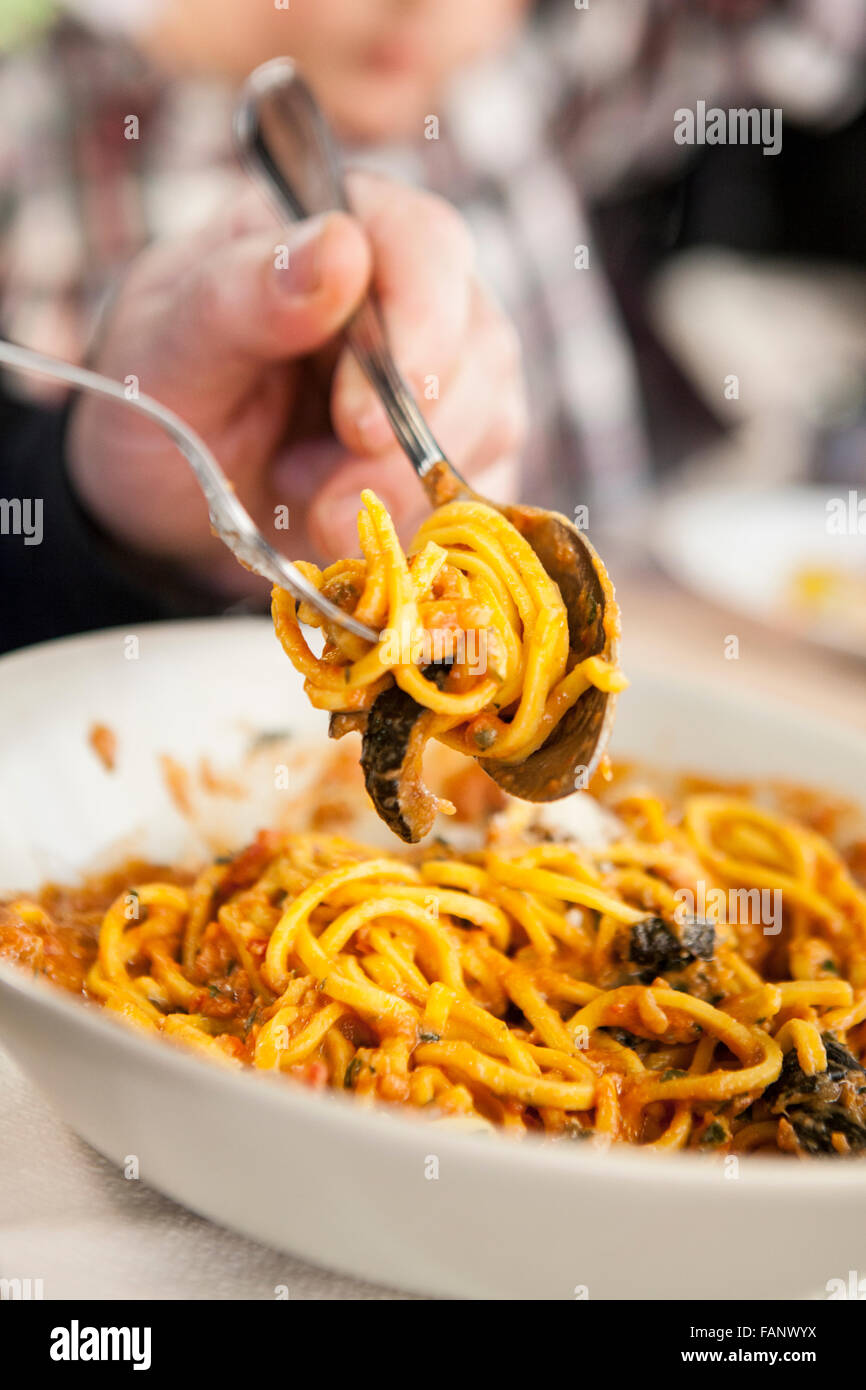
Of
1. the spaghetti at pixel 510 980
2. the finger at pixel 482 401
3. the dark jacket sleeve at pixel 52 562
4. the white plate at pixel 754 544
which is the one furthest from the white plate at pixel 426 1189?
the white plate at pixel 754 544

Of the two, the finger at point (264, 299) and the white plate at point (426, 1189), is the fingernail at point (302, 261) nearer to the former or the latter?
the finger at point (264, 299)

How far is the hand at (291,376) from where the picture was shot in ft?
7.97

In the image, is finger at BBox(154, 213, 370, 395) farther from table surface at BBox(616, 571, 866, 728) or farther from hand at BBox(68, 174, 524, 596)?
table surface at BBox(616, 571, 866, 728)

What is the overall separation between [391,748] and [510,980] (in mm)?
554

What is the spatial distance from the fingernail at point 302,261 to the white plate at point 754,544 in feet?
5.87

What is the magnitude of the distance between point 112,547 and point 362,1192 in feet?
7.23

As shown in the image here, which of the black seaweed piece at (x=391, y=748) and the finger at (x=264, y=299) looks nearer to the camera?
the black seaweed piece at (x=391, y=748)

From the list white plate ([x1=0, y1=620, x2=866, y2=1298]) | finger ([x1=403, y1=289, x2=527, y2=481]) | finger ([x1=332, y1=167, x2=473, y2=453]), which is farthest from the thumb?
white plate ([x1=0, y1=620, x2=866, y2=1298])

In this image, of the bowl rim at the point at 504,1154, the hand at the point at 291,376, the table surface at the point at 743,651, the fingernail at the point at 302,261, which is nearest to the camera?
the bowl rim at the point at 504,1154

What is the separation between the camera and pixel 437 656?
180cm

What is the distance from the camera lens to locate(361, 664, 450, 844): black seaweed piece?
1763 millimetres

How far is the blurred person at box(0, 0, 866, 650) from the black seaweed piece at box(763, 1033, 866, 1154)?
1.47m

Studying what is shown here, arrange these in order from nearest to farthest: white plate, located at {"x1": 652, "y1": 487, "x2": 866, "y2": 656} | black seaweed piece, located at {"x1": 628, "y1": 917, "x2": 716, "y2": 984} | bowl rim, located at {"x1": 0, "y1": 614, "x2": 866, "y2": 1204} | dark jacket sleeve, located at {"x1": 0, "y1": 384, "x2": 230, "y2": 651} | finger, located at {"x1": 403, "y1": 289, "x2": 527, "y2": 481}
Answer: bowl rim, located at {"x1": 0, "y1": 614, "x2": 866, "y2": 1204}, black seaweed piece, located at {"x1": 628, "y1": 917, "x2": 716, "y2": 984}, finger, located at {"x1": 403, "y1": 289, "x2": 527, "y2": 481}, dark jacket sleeve, located at {"x1": 0, "y1": 384, "x2": 230, "y2": 651}, white plate, located at {"x1": 652, "y1": 487, "x2": 866, "y2": 656}

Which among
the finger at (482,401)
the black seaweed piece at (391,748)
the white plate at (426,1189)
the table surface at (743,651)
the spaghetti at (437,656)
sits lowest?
the white plate at (426,1189)
